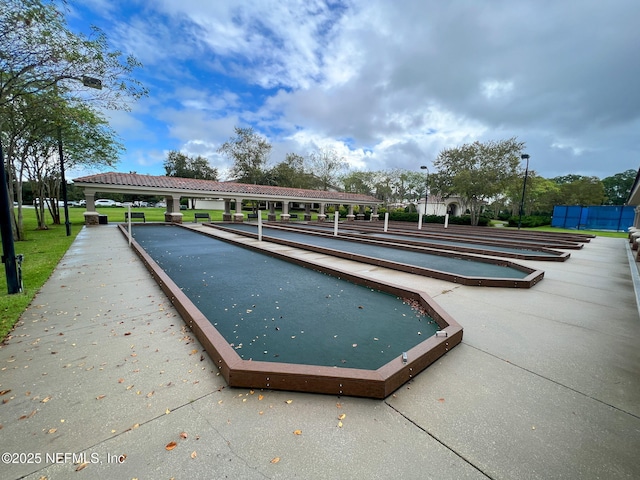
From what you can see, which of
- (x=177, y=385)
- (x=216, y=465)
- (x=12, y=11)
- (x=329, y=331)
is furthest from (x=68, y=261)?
(x=216, y=465)

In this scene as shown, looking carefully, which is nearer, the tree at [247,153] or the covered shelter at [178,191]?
the covered shelter at [178,191]

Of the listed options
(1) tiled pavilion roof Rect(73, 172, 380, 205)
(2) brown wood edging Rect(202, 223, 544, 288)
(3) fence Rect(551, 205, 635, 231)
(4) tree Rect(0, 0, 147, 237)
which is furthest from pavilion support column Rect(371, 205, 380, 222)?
(4) tree Rect(0, 0, 147, 237)

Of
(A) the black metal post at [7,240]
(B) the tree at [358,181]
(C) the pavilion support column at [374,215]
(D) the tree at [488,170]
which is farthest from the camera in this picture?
(B) the tree at [358,181]

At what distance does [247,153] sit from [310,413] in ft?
138

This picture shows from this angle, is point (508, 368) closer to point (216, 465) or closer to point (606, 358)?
point (606, 358)

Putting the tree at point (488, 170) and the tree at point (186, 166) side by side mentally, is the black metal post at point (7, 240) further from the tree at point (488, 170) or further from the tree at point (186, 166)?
the tree at point (186, 166)

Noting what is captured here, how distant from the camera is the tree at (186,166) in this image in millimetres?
54250

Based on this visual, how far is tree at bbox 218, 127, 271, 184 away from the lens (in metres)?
40.0

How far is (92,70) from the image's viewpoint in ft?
26.9

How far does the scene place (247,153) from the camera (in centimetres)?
4056

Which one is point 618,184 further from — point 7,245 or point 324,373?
point 7,245

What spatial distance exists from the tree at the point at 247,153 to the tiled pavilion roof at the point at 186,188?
1289 cm

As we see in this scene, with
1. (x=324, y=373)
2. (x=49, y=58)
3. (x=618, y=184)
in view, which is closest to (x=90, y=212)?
(x=49, y=58)

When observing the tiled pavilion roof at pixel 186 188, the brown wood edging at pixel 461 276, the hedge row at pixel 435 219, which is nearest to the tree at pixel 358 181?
the hedge row at pixel 435 219
